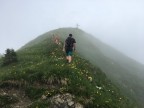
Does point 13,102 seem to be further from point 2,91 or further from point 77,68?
point 77,68

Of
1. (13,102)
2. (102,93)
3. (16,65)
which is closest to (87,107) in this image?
(102,93)

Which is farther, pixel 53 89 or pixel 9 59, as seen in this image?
pixel 9 59

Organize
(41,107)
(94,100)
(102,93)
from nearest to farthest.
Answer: (41,107), (94,100), (102,93)

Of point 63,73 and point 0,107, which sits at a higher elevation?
point 63,73

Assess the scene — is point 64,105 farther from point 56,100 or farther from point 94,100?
point 94,100

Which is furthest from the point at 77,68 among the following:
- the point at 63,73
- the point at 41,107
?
the point at 41,107

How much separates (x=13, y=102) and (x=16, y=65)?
1159 centimetres

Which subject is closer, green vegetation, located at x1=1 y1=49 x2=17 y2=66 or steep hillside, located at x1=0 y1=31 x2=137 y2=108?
steep hillside, located at x1=0 y1=31 x2=137 y2=108

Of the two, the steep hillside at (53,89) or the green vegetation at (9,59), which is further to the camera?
the green vegetation at (9,59)

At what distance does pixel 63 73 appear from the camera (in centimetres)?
3719

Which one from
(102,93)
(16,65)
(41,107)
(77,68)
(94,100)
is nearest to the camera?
(41,107)

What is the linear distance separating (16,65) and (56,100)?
13.6 m

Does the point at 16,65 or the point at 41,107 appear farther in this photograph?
the point at 16,65

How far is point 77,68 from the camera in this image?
135 feet
